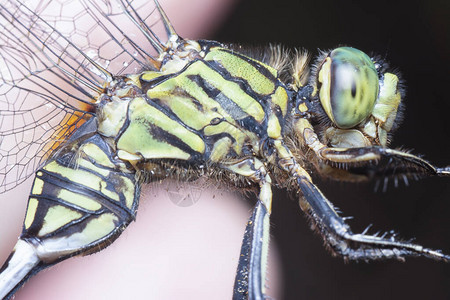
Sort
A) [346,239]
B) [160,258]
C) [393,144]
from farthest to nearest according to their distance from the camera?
[160,258] < [393,144] < [346,239]

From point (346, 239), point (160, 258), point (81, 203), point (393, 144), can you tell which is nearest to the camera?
point (346, 239)

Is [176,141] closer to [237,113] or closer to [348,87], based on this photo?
[237,113]

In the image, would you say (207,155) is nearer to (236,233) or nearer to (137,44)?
(137,44)

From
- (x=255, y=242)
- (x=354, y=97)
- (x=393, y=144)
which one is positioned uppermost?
(x=393, y=144)

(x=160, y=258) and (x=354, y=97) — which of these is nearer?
(x=354, y=97)

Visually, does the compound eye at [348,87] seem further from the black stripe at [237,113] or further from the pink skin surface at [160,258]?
the pink skin surface at [160,258]

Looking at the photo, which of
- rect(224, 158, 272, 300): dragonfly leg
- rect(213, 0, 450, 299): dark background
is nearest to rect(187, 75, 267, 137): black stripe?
rect(224, 158, 272, 300): dragonfly leg

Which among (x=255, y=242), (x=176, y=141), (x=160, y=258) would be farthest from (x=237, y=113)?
(x=160, y=258)
